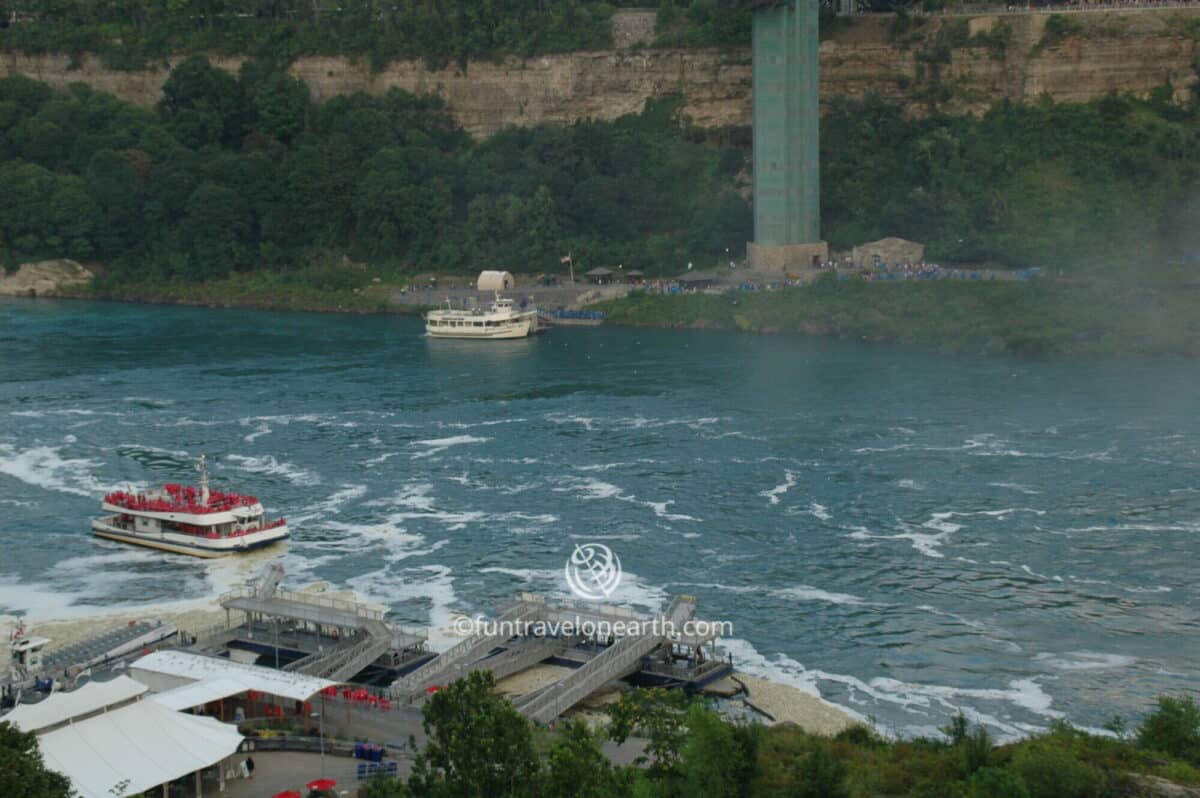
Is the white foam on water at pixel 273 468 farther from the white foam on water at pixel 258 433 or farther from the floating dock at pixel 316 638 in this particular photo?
the floating dock at pixel 316 638

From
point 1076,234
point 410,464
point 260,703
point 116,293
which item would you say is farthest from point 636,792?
point 116,293

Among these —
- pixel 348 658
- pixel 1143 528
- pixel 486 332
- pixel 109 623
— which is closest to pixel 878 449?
pixel 1143 528

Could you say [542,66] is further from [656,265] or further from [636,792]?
[636,792]

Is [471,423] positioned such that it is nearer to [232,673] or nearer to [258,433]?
[258,433]

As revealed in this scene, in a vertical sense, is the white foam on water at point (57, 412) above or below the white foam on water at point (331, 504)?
above

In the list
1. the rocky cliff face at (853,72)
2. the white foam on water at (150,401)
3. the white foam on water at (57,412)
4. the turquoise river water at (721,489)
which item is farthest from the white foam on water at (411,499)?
the rocky cliff face at (853,72)
